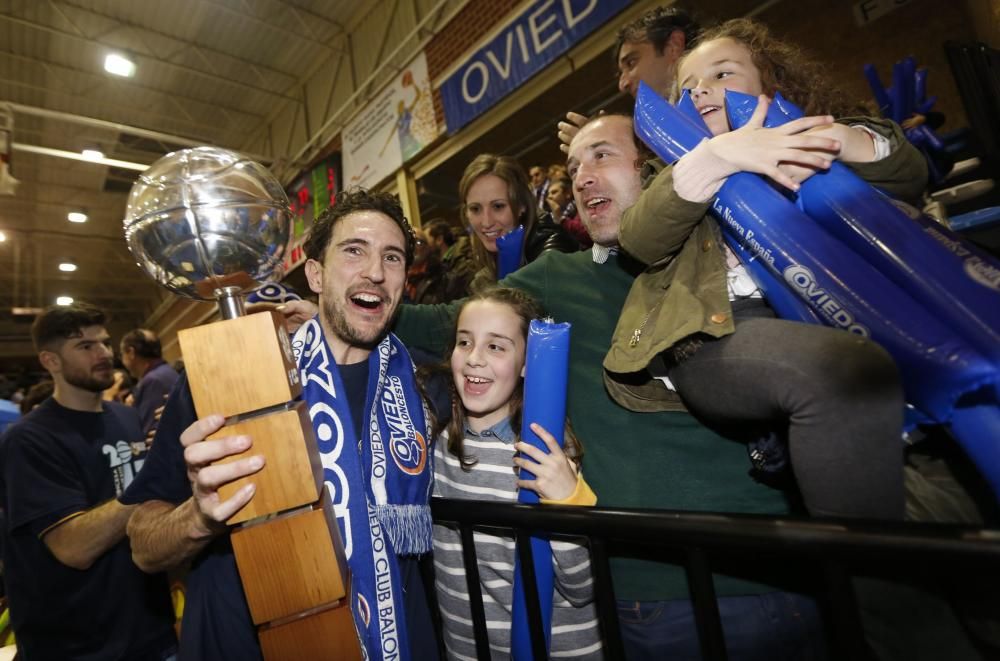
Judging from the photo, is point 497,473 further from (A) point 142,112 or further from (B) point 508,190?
(A) point 142,112

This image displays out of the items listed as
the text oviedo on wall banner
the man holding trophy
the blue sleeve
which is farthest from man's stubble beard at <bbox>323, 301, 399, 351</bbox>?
the text oviedo on wall banner

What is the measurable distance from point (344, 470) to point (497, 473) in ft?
1.31

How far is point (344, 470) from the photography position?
121cm

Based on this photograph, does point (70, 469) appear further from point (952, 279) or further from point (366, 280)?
point (952, 279)

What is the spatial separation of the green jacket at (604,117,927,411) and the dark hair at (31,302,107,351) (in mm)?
2938

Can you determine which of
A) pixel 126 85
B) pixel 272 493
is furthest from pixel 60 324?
pixel 126 85

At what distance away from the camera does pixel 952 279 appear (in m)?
0.72

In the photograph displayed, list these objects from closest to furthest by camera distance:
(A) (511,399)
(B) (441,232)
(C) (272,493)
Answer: (C) (272,493), (A) (511,399), (B) (441,232)

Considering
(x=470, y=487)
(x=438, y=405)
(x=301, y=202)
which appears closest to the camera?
(x=470, y=487)

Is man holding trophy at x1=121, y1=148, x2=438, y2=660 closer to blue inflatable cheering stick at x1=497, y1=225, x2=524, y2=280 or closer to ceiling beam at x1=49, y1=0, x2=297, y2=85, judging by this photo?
blue inflatable cheering stick at x1=497, y1=225, x2=524, y2=280

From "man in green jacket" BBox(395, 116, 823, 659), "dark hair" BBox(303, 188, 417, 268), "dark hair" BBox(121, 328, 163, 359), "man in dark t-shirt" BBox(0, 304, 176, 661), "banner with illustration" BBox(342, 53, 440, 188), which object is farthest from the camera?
"banner with illustration" BBox(342, 53, 440, 188)

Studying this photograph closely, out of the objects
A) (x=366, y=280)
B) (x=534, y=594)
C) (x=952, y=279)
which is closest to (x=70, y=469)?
(x=366, y=280)

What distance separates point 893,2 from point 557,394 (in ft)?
15.6

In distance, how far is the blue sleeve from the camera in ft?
3.86
